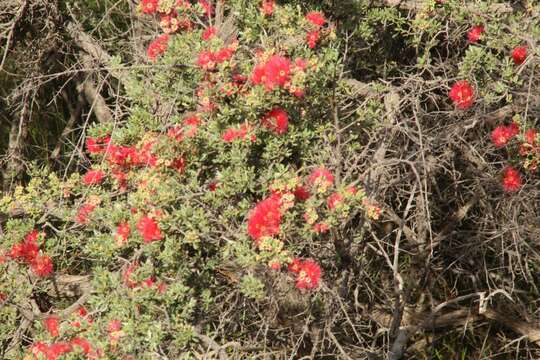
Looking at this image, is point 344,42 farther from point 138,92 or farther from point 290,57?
point 138,92

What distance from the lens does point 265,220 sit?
298 cm

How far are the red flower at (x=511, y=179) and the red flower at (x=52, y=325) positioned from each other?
78.8 inches

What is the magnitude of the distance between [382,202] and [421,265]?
2.32 feet

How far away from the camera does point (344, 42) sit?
13.4 ft

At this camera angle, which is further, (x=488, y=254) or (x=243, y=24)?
(x=488, y=254)

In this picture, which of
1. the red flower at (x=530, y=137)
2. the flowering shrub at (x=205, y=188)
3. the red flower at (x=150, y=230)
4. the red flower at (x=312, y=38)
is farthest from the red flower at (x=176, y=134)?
the red flower at (x=530, y=137)

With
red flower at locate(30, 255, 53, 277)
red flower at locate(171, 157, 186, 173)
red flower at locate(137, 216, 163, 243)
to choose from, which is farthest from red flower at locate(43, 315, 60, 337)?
red flower at locate(171, 157, 186, 173)

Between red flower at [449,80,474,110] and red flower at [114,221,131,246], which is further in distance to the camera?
red flower at [449,80,474,110]

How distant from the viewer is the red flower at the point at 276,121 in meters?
3.18

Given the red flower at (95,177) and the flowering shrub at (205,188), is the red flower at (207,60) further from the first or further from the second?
the red flower at (95,177)

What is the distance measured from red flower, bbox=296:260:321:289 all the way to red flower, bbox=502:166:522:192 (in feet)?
3.94

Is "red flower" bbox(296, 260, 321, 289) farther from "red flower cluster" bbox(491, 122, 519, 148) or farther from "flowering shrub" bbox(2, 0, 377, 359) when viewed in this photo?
"red flower cluster" bbox(491, 122, 519, 148)

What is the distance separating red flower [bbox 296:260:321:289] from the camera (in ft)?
9.99

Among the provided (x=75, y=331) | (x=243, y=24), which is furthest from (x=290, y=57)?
(x=75, y=331)
